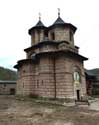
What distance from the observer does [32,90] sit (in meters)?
25.7

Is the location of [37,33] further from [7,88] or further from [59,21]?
[7,88]

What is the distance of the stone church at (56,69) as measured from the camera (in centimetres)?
2256

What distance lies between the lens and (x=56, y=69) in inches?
912

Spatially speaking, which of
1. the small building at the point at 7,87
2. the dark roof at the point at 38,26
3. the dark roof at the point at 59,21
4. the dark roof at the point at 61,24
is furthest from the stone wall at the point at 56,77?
the small building at the point at 7,87

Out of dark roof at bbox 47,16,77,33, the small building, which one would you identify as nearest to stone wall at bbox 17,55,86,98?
dark roof at bbox 47,16,77,33

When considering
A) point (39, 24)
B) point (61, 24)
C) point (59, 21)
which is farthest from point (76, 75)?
point (39, 24)

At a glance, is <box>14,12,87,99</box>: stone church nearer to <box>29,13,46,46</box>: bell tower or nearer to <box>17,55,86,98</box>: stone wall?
<box>17,55,86,98</box>: stone wall

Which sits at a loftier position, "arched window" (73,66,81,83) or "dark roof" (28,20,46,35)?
"dark roof" (28,20,46,35)

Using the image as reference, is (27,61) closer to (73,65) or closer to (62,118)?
(73,65)

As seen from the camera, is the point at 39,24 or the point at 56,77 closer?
the point at 56,77

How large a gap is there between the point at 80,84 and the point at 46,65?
5556 mm

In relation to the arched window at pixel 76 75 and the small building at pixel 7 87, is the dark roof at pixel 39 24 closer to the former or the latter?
the arched window at pixel 76 75

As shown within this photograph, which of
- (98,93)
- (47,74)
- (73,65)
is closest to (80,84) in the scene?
(73,65)

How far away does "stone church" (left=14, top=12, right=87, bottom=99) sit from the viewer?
74.0 ft
